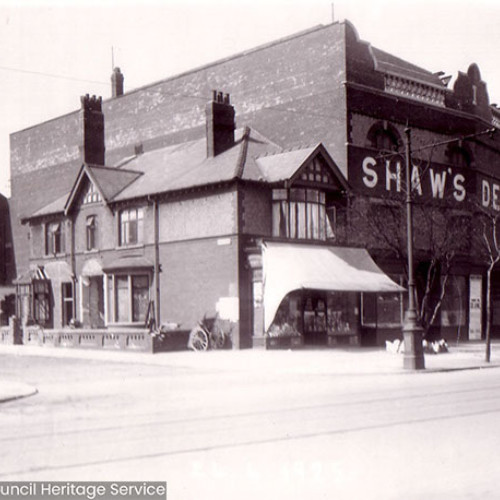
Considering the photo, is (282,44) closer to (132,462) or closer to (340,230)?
(340,230)

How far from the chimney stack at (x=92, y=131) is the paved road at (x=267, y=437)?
24579 millimetres

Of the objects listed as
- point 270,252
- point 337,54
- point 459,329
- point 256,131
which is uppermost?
point 337,54

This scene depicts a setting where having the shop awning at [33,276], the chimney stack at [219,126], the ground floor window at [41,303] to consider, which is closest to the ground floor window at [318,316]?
the chimney stack at [219,126]

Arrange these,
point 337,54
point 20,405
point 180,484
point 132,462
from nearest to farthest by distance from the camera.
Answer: point 180,484 < point 132,462 < point 20,405 < point 337,54

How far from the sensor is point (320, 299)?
3189 cm

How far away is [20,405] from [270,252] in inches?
633

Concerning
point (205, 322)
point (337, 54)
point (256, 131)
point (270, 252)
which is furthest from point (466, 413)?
point (256, 131)

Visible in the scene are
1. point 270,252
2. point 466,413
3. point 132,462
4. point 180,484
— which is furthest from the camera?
point 270,252

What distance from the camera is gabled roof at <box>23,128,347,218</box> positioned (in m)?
31.6

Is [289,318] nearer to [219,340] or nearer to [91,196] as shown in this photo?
[219,340]

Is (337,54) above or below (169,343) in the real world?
above

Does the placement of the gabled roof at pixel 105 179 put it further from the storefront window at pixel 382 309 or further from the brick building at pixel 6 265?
the brick building at pixel 6 265

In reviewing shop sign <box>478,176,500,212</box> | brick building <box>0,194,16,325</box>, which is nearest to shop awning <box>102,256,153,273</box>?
brick building <box>0,194,16,325</box>

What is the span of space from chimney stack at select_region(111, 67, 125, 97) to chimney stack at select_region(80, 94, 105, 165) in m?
8.11
